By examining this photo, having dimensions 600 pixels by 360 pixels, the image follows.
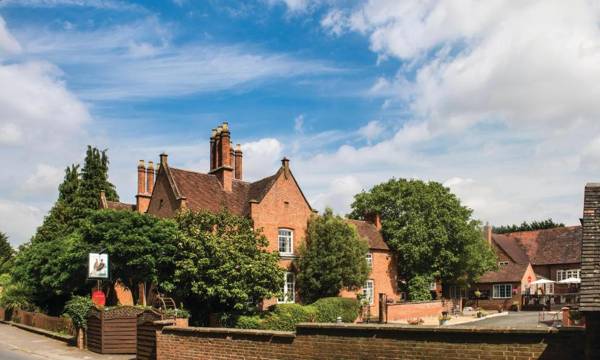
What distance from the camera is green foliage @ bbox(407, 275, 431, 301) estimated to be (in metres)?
47.8

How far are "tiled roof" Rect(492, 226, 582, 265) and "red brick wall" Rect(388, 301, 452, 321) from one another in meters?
21.5

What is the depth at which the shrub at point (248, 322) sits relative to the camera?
3136 centimetres

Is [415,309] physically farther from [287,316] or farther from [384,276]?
[287,316]

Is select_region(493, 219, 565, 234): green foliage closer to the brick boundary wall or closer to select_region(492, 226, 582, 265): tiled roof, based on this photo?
select_region(492, 226, 582, 265): tiled roof

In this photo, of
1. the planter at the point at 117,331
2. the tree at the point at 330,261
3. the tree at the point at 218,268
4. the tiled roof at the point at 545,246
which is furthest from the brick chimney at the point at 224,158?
the tiled roof at the point at 545,246

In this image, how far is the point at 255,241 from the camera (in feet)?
110

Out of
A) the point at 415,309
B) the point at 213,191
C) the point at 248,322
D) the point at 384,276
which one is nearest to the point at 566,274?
the point at 384,276

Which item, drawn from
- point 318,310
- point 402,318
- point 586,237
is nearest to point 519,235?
point 402,318

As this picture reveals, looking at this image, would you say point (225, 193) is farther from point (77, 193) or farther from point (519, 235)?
point (519, 235)

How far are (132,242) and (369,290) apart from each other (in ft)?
71.9

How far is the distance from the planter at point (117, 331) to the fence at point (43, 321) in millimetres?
6130

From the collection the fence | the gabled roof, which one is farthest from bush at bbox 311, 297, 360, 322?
the fence

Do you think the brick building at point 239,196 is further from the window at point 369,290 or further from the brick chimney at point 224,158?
the window at point 369,290

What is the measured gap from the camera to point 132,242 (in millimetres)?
31078
